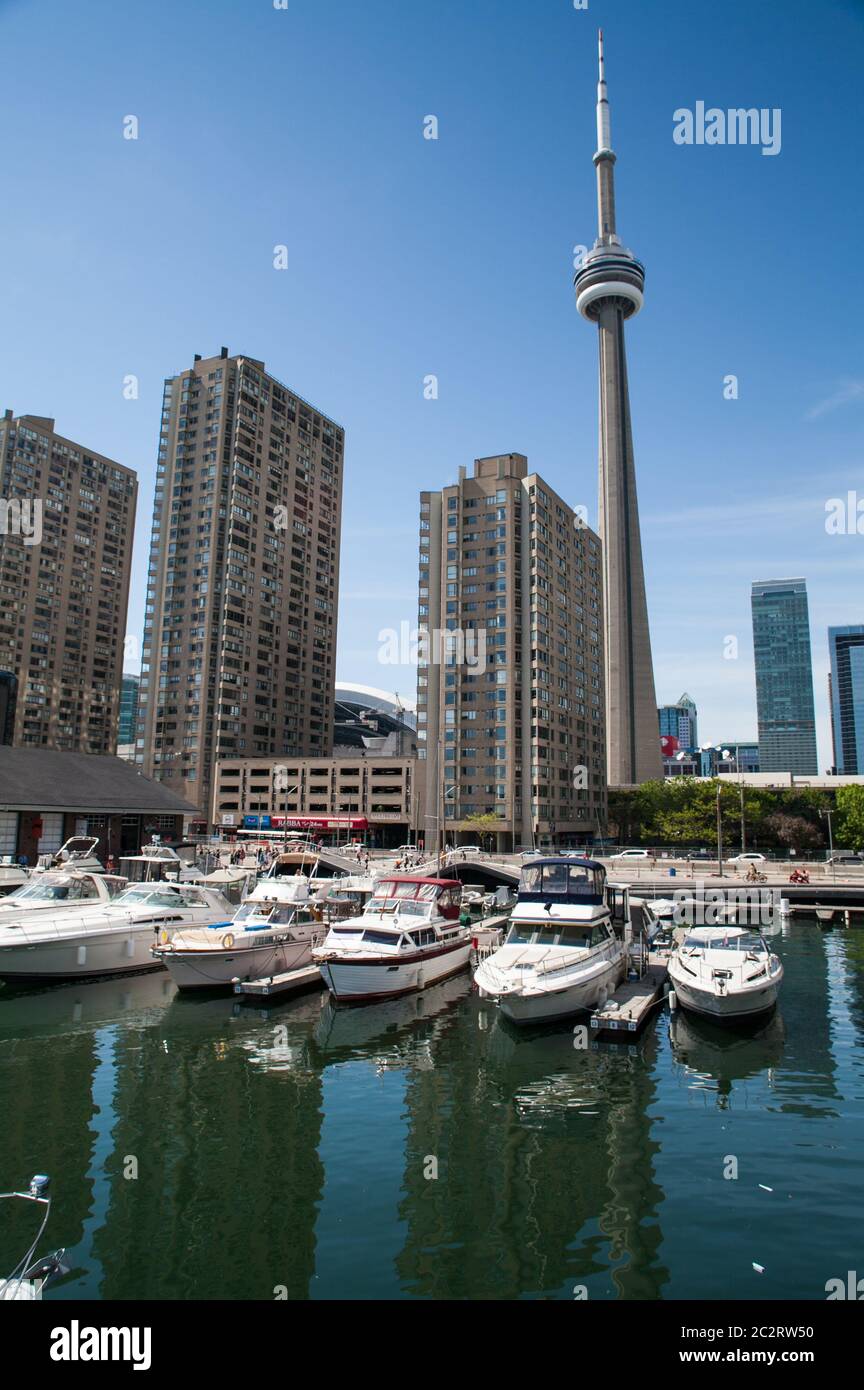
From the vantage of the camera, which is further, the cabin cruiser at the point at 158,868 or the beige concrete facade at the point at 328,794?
the beige concrete facade at the point at 328,794

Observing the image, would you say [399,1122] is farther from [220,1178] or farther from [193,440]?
[193,440]

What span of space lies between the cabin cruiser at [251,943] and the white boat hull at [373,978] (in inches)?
162

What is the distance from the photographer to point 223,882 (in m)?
48.6

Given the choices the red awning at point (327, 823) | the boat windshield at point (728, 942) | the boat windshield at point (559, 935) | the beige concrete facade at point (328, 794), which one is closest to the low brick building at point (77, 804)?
the boat windshield at point (559, 935)

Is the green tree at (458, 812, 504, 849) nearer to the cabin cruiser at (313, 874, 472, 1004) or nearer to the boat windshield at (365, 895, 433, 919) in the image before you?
the cabin cruiser at (313, 874, 472, 1004)

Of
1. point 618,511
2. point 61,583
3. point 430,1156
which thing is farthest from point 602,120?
point 430,1156

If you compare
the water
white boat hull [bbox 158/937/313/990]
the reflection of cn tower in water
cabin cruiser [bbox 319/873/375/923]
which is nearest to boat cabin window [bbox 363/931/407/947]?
the water

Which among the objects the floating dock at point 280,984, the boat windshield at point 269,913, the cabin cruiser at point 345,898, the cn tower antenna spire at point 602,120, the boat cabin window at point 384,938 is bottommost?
the floating dock at point 280,984

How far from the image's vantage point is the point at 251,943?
33.9 meters

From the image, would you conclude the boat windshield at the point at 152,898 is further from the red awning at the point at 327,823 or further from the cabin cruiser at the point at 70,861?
the red awning at the point at 327,823

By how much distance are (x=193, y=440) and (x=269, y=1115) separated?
145 m

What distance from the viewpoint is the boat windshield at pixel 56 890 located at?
125 ft

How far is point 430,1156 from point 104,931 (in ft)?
75.0

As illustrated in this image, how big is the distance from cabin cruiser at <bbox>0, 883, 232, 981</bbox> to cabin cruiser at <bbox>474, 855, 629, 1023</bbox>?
15.8 metres
